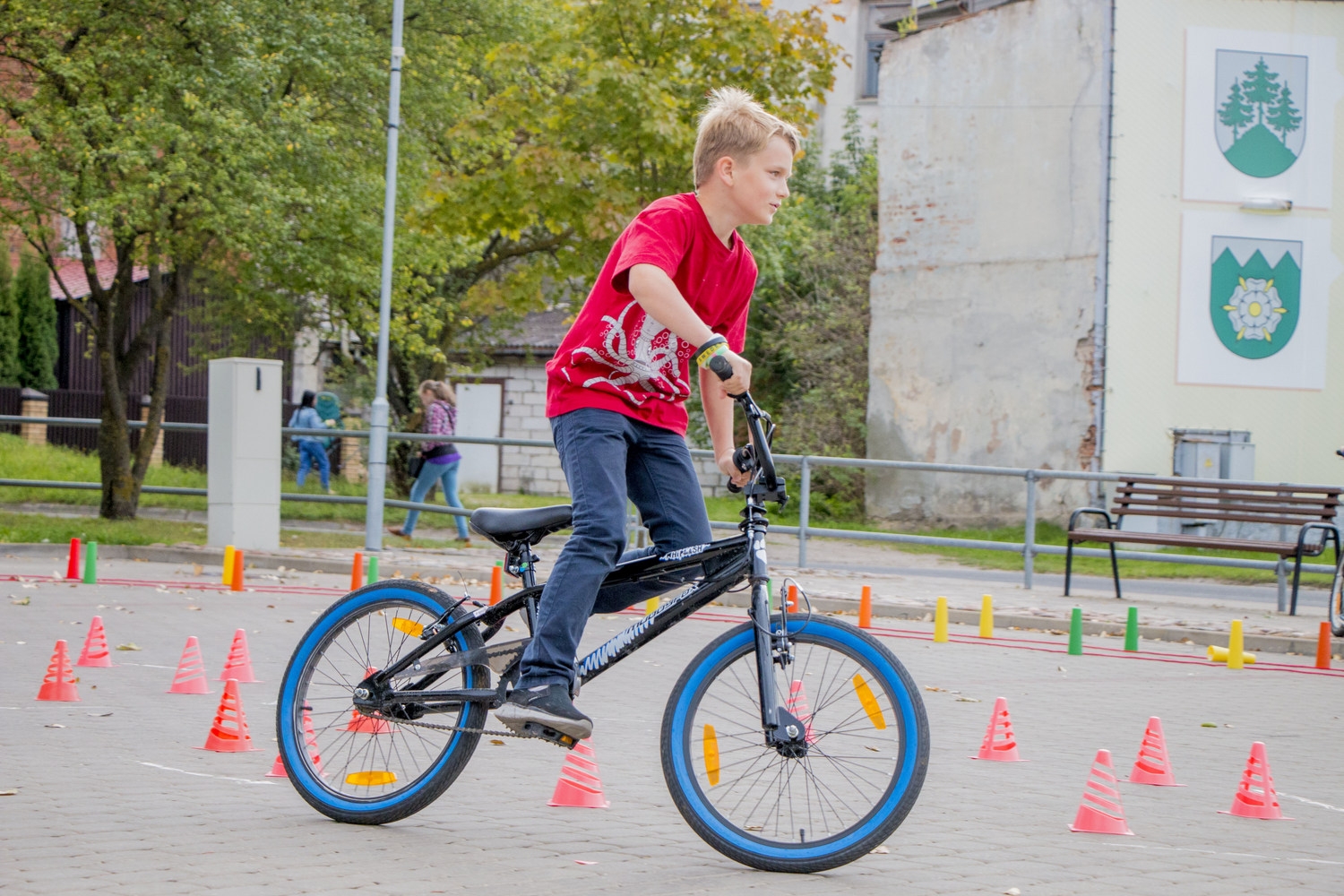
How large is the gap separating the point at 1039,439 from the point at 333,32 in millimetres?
10894

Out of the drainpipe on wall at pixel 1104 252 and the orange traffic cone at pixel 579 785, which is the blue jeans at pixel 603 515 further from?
the drainpipe on wall at pixel 1104 252

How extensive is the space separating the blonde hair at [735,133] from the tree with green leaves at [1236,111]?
18.4 m

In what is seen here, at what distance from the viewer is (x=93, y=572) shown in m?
12.5

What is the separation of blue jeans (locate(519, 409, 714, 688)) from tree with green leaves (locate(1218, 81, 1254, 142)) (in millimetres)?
18591

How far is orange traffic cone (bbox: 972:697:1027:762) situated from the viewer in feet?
20.9

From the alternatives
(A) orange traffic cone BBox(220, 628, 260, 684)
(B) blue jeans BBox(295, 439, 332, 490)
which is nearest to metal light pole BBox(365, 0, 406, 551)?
(B) blue jeans BBox(295, 439, 332, 490)

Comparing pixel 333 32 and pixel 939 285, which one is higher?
pixel 333 32

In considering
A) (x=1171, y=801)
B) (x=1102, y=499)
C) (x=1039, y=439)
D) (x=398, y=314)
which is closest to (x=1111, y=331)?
(x=1039, y=439)

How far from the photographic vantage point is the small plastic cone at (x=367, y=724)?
15.8ft

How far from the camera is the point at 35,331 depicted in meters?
32.6

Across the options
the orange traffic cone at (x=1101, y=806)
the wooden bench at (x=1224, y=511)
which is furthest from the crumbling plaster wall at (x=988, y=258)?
the orange traffic cone at (x=1101, y=806)

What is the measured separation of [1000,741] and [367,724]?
2.79 m

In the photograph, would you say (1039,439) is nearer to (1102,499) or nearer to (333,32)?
(1102,499)

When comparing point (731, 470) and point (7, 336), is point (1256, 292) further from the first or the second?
point (7, 336)
